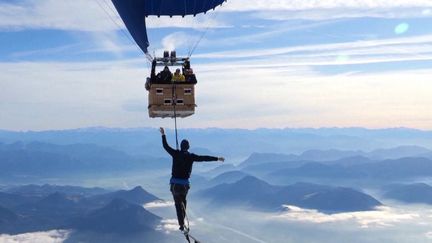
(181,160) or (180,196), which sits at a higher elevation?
(181,160)

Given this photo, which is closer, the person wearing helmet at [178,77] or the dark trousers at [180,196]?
the dark trousers at [180,196]

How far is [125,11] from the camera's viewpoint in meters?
26.3

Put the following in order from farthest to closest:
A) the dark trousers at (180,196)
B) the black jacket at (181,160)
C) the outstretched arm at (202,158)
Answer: the dark trousers at (180,196)
the black jacket at (181,160)
the outstretched arm at (202,158)

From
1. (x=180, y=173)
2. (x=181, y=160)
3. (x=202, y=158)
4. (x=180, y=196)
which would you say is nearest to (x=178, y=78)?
(x=181, y=160)

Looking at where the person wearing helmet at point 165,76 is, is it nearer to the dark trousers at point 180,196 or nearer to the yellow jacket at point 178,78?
the yellow jacket at point 178,78

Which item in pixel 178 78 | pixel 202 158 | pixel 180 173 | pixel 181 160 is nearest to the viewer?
pixel 202 158

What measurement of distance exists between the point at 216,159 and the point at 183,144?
1.62 meters

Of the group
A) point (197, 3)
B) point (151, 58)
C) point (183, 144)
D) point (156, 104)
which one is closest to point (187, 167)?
point (183, 144)

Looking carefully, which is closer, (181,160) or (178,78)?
(181,160)

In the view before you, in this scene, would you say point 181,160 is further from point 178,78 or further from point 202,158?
point 178,78

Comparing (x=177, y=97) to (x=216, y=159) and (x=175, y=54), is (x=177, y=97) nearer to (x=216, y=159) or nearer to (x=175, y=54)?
(x=175, y=54)

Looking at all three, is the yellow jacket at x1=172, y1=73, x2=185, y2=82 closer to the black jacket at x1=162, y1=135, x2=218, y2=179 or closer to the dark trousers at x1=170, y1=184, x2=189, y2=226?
the black jacket at x1=162, y1=135, x2=218, y2=179

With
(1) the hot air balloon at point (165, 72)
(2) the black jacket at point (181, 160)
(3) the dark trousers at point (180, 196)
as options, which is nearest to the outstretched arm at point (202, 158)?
(2) the black jacket at point (181, 160)

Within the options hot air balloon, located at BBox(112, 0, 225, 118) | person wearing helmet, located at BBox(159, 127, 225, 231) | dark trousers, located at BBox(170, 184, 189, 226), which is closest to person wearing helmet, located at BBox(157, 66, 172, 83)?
hot air balloon, located at BBox(112, 0, 225, 118)
